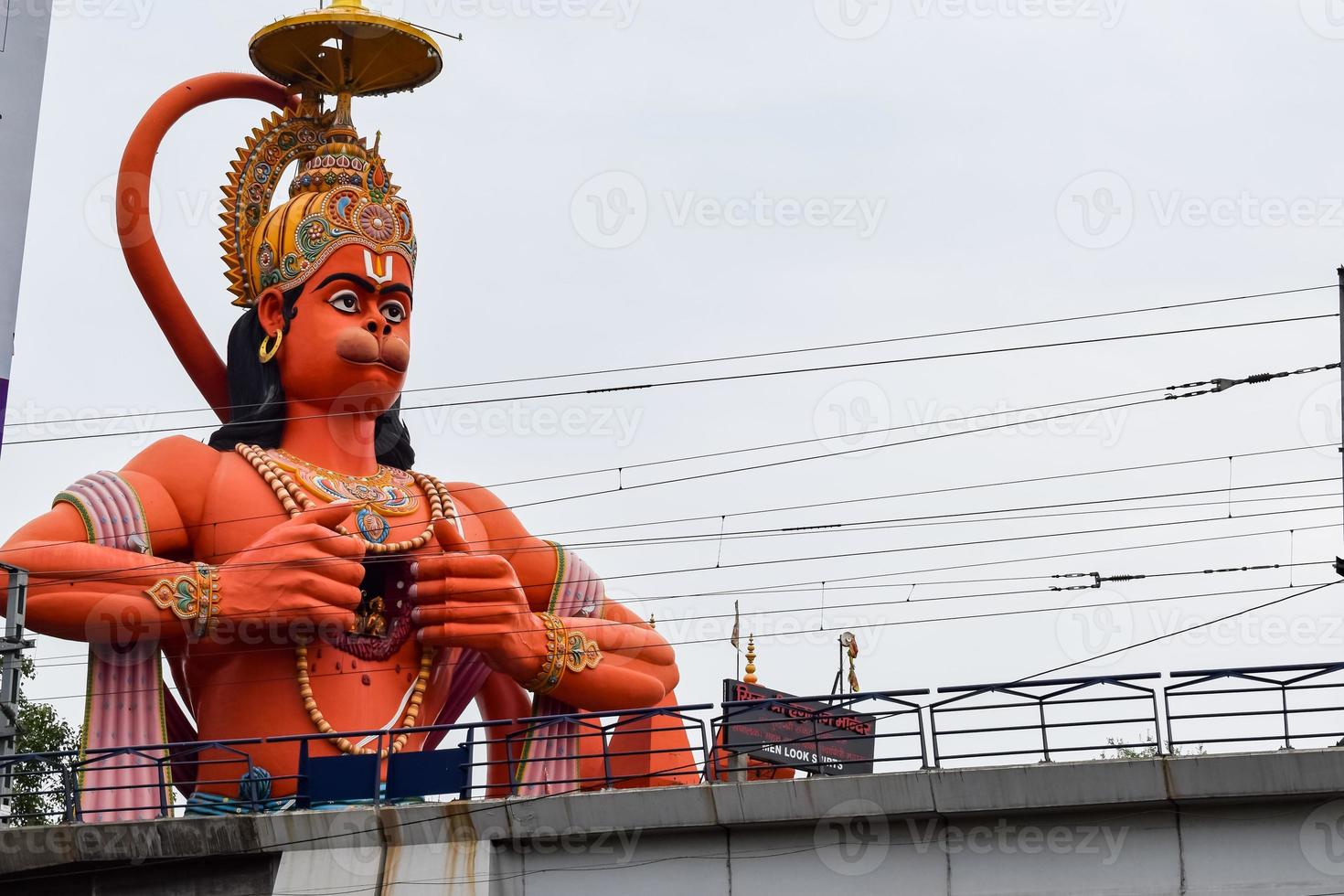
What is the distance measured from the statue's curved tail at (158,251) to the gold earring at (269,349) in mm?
951

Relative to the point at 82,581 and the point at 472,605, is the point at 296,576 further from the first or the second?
the point at 82,581

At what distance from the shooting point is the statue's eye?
2642 centimetres

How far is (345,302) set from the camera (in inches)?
1041

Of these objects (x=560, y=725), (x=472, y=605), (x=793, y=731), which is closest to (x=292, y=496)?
(x=472, y=605)

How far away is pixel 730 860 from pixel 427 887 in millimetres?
3027

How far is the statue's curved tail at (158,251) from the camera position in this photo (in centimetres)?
2745

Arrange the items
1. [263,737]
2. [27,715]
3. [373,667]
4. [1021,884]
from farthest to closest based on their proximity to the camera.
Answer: [27,715], [373,667], [263,737], [1021,884]

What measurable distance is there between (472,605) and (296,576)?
2.10 meters

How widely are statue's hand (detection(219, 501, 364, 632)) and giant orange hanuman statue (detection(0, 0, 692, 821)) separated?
25mm

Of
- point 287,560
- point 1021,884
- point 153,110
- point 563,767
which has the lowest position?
point 1021,884

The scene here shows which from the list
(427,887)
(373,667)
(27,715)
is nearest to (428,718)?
(373,667)

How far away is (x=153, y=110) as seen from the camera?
1096 inches

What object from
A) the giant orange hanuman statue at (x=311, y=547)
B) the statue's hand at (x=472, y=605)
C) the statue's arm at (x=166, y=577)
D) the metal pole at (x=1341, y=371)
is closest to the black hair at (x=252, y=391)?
the giant orange hanuman statue at (x=311, y=547)

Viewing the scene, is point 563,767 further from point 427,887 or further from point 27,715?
point 27,715
